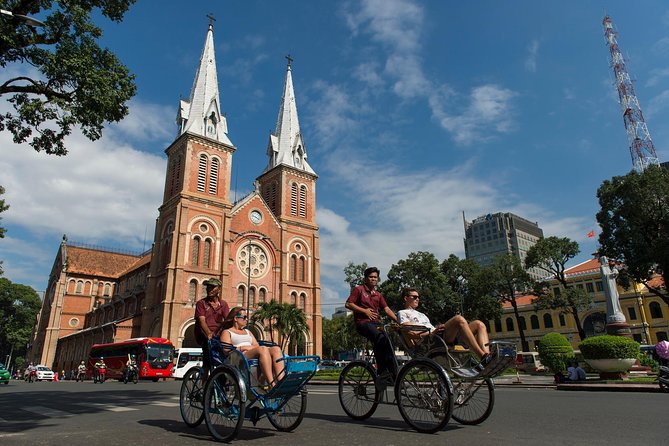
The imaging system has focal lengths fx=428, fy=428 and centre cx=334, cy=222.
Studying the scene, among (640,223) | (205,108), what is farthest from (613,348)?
(205,108)

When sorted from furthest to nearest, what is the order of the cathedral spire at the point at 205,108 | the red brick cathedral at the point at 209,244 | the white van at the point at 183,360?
the cathedral spire at the point at 205,108, the red brick cathedral at the point at 209,244, the white van at the point at 183,360

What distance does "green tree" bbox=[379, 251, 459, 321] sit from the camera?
3997cm

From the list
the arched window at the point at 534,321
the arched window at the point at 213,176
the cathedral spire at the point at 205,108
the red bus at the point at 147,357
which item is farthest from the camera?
the arched window at the point at 534,321

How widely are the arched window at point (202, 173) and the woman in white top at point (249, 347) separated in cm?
3892

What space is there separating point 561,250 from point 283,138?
33.2 metres

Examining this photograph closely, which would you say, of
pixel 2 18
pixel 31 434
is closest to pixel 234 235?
pixel 2 18

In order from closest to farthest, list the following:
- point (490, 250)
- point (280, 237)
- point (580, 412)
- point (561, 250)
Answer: point (580, 412) → point (561, 250) → point (280, 237) → point (490, 250)

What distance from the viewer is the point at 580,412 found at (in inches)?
257

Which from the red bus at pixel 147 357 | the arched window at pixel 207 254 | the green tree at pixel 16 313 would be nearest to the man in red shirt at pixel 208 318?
the red bus at pixel 147 357

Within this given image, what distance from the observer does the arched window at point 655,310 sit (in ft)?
150

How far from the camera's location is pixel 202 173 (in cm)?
4300

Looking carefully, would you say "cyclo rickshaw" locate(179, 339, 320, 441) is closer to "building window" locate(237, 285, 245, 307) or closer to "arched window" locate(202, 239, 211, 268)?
"arched window" locate(202, 239, 211, 268)

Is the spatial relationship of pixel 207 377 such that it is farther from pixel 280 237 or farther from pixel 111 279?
pixel 111 279

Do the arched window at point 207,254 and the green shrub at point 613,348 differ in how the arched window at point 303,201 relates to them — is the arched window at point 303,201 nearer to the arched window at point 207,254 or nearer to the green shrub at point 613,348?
the arched window at point 207,254
